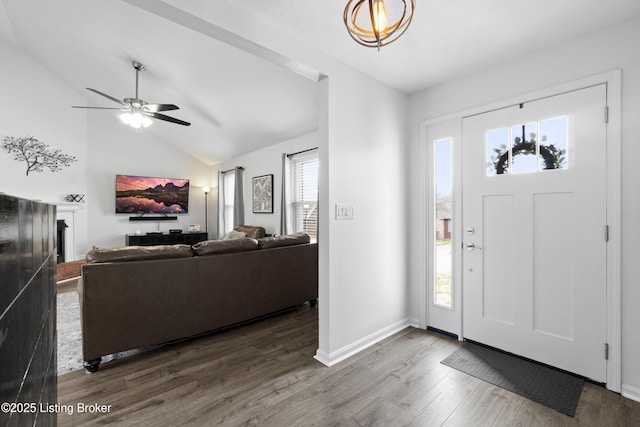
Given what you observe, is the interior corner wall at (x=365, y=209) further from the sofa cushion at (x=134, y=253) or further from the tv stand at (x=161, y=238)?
the tv stand at (x=161, y=238)

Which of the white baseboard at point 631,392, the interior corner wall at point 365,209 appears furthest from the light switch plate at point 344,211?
the white baseboard at point 631,392

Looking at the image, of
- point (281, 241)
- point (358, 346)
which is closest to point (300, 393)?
point (358, 346)

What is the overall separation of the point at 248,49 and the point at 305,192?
2745 millimetres

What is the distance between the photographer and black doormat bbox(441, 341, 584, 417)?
1787 millimetres

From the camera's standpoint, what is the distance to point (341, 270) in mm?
2330

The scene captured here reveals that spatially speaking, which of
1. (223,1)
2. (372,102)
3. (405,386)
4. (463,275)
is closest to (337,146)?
(372,102)

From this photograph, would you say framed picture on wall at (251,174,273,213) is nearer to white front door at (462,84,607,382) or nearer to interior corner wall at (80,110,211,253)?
interior corner wall at (80,110,211,253)

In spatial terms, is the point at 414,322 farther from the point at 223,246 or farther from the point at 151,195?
the point at 151,195

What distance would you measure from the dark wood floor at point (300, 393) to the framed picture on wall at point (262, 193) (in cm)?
299

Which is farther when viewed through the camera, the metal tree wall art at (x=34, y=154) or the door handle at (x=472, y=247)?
the metal tree wall art at (x=34, y=154)

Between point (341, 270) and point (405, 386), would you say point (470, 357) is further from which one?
point (341, 270)

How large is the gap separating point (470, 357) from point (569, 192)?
4.78 feet

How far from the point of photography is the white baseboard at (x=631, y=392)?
5.79 feet

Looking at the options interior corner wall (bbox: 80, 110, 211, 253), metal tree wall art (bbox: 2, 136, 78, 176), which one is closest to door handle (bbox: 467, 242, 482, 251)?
interior corner wall (bbox: 80, 110, 211, 253)
